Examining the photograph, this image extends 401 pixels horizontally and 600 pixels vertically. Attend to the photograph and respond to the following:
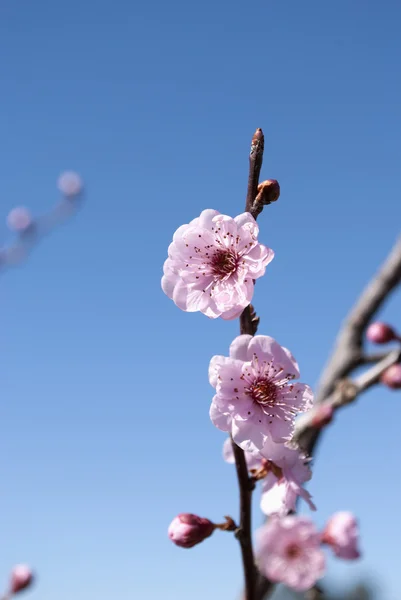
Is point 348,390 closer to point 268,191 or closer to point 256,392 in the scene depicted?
point 256,392

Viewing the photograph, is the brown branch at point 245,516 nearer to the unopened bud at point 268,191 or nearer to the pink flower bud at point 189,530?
the pink flower bud at point 189,530

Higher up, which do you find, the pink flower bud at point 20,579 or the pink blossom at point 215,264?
the pink blossom at point 215,264

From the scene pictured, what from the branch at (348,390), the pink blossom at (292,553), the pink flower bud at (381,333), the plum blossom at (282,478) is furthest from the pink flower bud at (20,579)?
the pink blossom at (292,553)

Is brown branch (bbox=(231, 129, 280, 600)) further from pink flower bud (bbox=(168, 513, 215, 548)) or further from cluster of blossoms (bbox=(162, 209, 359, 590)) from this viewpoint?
pink flower bud (bbox=(168, 513, 215, 548))

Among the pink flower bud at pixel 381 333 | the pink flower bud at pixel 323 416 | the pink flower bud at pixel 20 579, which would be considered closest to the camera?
the pink flower bud at pixel 323 416

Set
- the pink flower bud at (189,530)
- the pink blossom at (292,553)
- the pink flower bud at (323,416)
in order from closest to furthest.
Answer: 1. the pink blossom at (292,553)
2. the pink flower bud at (189,530)
3. the pink flower bud at (323,416)

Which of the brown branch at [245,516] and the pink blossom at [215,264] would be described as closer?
the brown branch at [245,516]

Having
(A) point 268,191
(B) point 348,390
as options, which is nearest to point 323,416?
(B) point 348,390
